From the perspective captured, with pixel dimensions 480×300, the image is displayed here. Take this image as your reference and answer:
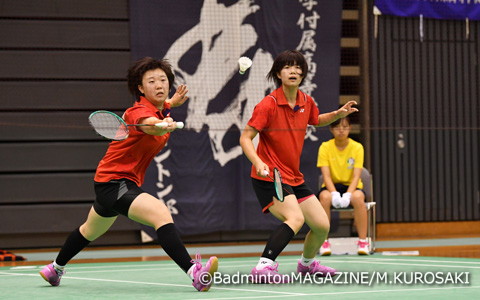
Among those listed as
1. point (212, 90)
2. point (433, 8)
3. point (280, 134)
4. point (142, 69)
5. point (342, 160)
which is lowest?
point (342, 160)

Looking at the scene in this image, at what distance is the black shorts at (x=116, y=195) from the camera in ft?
19.5

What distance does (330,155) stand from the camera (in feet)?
33.8

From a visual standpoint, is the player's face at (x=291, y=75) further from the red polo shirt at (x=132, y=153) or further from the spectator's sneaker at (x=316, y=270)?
the spectator's sneaker at (x=316, y=270)

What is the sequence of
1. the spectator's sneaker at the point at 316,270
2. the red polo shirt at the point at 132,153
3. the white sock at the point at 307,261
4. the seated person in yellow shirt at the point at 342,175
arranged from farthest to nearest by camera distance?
1. the seated person in yellow shirt at the point at 342,175
2. the white sock at the point at 307,261
3. the spectator's sneaker at the point at 316,270
4. the red polo shirt at the point at 132,153

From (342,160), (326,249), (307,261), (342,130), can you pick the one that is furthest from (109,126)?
(342,160)

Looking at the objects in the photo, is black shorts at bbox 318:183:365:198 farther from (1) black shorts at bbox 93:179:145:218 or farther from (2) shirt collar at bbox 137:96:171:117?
(1) black shorts at bbox 93:179:145:218

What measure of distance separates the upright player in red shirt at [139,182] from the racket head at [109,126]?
0.08 m

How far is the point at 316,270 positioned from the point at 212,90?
547cm

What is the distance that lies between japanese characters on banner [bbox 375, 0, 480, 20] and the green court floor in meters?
5.13

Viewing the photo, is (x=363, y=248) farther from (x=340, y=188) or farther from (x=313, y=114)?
(x=313, y=114)

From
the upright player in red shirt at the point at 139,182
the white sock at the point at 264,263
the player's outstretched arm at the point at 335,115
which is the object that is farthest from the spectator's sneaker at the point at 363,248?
the upright player in red shirt at the point at 139,182

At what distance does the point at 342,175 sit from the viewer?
10.3m

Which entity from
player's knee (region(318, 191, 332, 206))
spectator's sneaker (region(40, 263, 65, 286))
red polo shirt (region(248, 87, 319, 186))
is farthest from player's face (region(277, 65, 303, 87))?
player's knee (region(318, 191, 332, 206))

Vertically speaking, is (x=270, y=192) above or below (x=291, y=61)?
below
